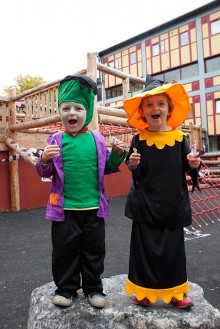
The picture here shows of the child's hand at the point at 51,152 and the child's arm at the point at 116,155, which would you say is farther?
the child's arm at the point at 116,155

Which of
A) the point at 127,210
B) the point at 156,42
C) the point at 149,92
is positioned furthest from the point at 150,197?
the point at 156,42

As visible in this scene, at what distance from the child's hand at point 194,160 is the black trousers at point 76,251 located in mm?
631

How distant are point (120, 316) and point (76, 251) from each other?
17.3 inches

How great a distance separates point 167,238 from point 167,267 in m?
0.16

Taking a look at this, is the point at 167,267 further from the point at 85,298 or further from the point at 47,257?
the point at 47,257

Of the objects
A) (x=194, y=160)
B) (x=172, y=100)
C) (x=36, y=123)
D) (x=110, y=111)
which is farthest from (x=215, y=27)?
(x=194, y=160)

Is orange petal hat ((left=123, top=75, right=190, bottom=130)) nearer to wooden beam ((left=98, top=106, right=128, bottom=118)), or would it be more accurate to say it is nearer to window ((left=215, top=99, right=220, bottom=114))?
wooden beam ((left=98, top=106, right=128, bottom=118))

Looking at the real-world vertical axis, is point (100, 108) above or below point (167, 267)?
above

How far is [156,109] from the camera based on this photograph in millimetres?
1917

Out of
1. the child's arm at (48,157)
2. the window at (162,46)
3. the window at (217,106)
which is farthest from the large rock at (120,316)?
the window at (162,46)

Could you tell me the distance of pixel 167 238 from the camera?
1868 mm

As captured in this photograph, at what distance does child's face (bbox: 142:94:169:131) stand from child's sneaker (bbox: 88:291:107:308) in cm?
106

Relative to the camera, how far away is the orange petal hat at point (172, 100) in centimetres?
192

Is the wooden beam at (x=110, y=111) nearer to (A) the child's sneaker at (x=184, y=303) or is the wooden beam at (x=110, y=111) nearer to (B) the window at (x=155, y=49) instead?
(A) the child's sneaker at (x=184, y=303)
